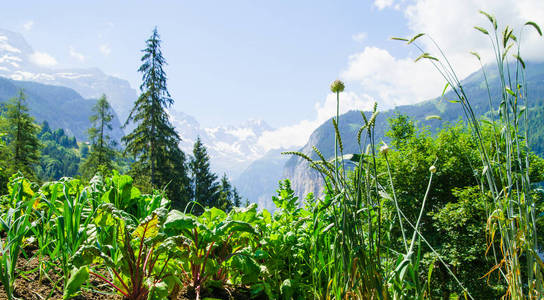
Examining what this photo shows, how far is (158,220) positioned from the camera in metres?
1.27

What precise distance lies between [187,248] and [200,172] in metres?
31.9

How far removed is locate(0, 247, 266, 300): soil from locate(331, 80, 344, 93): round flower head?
40.5 inches

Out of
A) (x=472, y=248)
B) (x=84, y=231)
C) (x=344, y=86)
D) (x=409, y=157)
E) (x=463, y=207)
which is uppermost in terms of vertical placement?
(x=344, y=86)

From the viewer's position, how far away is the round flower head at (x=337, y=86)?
1.25m

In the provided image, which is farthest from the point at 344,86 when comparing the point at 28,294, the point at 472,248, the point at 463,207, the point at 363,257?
the point at 472,248

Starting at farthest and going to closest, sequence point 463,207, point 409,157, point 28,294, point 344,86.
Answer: point 409,157, point 463,207, point 344,86, point 28,294

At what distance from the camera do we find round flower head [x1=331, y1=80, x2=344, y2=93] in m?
1.25

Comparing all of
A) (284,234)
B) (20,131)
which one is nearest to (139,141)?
(20,131)

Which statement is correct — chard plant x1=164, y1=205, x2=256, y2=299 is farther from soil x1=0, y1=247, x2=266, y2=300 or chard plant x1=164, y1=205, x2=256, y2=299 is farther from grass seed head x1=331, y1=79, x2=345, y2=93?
grass seed head x1=331, y1=79, x2=345, y2=93

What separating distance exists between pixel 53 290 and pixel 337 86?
1.26m

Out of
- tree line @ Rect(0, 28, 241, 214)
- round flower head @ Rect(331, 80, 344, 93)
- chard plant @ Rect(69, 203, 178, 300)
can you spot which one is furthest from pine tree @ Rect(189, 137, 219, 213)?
round flower head @ Rect(331, 80, 344, 93)

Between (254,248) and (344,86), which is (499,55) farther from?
(254,248)

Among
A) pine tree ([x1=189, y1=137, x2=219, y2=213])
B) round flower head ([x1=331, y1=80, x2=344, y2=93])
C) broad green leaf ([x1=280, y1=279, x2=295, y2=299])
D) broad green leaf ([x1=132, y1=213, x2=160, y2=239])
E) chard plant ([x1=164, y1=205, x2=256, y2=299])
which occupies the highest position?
round flower head ([x1=331, y1=80, x2=344, y2=93])

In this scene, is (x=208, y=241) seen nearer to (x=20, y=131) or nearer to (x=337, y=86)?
(x=337, y=86)
